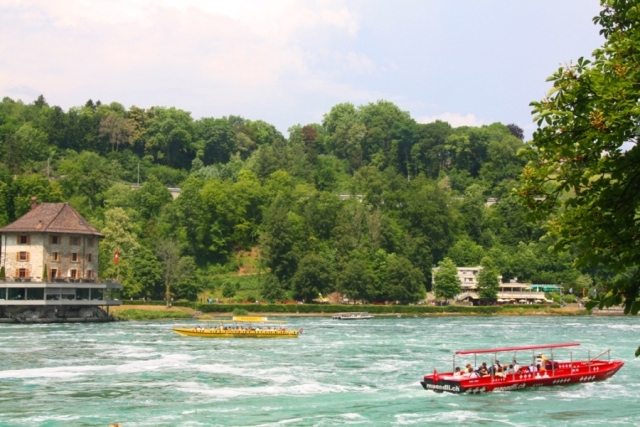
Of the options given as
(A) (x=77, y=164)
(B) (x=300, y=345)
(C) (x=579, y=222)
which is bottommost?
(B) (x=300, y=345)

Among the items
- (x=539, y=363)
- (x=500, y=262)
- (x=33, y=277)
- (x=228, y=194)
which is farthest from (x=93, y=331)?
(x=500, y=262)

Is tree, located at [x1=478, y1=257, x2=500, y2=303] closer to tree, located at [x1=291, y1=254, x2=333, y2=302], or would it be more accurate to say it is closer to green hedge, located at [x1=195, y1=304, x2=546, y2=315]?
green hedge, located at [x1=195, y1=304, x2=546, y2=315]

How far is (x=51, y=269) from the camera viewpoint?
370 feet

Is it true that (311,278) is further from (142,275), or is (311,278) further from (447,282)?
(142,275)

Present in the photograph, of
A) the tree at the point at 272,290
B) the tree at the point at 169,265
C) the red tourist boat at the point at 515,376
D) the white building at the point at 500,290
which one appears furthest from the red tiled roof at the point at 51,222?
the red tourist boat at the point at 515,376

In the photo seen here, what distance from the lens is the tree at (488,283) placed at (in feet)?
490

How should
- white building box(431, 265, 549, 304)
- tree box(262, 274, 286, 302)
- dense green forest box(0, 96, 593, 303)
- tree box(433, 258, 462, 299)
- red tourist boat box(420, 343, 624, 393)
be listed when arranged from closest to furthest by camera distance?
1. red tourist boat box(420, 343, 624, 393)
2. tree box(262, 274, 286, 302)
3. dense green forest box(0, 96, 593, 303)
4. tree box(433, 258, 462, 299)
5. white building box(431, 265, 549, 304)

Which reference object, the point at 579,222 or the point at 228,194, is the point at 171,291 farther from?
the point at 579,222

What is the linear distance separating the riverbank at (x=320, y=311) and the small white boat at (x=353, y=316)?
338cm

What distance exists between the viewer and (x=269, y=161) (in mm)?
189625

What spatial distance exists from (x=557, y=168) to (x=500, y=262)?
147655 mm

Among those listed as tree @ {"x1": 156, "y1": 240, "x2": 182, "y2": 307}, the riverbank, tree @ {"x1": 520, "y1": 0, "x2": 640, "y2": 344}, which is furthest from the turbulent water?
tree @ {"x1": 156, "y1": 240, "x2": 182, "y2": 307}

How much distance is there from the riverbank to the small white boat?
11.1ft

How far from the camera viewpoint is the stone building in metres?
109
